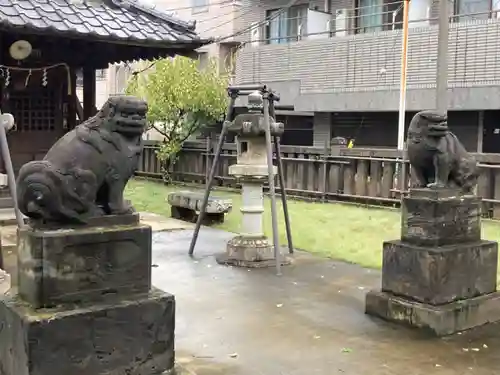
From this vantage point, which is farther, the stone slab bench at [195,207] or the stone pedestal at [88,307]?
the stone slab bench at [195,207]

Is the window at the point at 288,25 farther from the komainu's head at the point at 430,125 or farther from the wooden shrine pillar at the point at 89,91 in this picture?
the komainu's head at the point at 430,125

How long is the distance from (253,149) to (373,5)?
13.1 metres

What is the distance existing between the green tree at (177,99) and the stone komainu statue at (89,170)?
15182mm

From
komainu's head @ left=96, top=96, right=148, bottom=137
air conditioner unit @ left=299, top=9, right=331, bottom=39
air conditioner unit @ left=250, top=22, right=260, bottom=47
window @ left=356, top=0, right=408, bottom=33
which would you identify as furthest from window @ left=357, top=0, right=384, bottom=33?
komainu's head @ left=96, top=96, right=148, bottom=137

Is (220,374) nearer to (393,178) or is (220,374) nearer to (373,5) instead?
(393,178)

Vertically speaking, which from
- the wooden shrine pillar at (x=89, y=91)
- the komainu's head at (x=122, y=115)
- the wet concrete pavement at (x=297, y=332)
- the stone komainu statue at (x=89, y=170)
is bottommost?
the wet concrete pavement at (x=297, y=332)

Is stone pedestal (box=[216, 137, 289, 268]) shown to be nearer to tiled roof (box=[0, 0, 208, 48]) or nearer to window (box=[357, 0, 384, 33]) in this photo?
tiled roof (box=[0, 0, 208, 48])

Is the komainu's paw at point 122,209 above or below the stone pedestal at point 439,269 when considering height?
above

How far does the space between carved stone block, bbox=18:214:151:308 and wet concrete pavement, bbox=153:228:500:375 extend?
79 centimetres

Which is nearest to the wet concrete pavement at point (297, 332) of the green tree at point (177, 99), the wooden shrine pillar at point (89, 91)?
the wooden shrine pillar at point (89, 91)

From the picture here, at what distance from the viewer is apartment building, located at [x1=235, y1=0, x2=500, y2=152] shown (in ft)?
51.2

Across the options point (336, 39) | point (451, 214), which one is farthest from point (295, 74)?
point (451, 214)

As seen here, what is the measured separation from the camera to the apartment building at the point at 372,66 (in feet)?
51.2

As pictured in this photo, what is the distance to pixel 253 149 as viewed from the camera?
8531 millimetres
